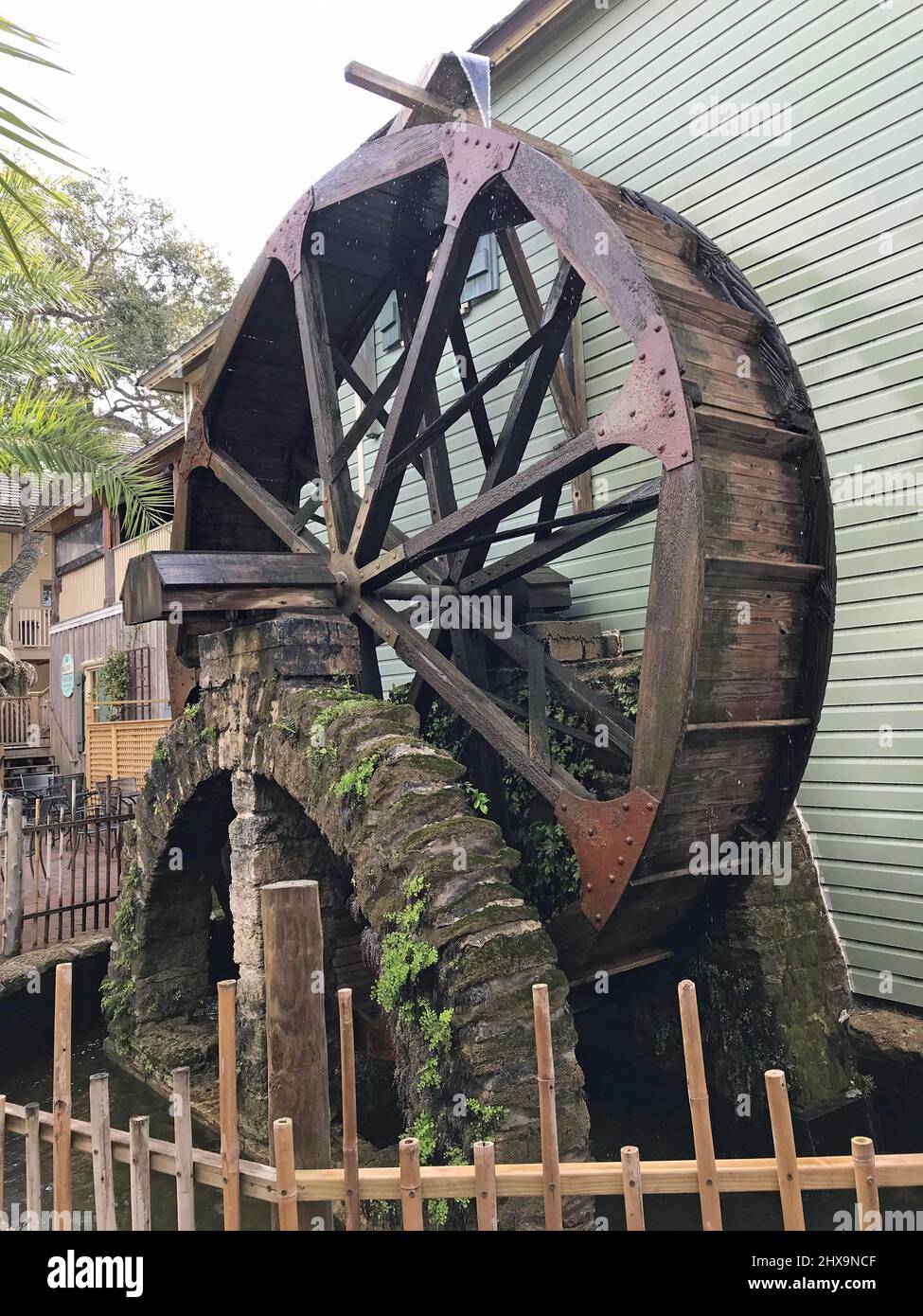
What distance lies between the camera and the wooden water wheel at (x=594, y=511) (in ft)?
12.9

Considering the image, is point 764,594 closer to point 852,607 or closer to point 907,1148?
point 852,607

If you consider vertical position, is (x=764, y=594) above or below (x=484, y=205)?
below

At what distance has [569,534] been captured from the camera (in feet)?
17.7

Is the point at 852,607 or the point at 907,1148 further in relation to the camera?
the point at 852,607

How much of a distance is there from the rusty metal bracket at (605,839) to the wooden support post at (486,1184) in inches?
82.6

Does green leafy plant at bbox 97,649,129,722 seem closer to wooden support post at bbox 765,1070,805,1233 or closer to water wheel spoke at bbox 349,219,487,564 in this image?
water wheel spoke at bbox 349,219,487,564

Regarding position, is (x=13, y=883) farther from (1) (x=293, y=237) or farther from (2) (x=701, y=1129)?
(2) (x=701, y=1129)

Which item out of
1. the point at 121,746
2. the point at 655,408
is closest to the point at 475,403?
the point at 655,408

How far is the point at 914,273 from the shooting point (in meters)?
4.82

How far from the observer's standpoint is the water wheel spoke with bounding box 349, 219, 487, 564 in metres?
4.91

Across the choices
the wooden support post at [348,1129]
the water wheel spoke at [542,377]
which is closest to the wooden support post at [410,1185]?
the wooden support post at [348,1129]

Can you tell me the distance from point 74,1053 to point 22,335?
5290mm

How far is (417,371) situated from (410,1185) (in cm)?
408
